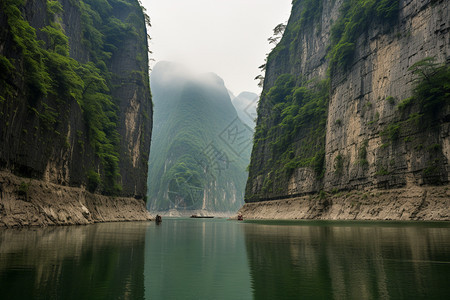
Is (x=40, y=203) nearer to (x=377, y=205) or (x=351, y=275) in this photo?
(x=351, y=275)

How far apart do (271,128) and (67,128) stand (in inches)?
2008

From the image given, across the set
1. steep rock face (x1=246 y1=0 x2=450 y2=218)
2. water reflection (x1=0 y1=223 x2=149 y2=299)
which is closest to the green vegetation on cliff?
steep rock face (x1=246 y1=0 x2=450 y2=218)

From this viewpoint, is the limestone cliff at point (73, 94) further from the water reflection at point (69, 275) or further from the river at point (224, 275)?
the river at point (224, 275)

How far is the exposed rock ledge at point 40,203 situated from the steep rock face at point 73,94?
106cm

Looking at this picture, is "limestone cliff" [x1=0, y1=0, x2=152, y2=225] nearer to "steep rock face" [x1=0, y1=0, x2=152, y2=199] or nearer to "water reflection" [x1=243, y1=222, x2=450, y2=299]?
"steep rock face" [x1=0, y1=0, x2=152, y2=199]

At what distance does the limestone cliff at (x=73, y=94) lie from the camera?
2205 cm

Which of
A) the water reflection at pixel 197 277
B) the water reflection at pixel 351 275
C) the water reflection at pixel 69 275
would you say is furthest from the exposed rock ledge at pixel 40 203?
the water reflection at pixel 351 275

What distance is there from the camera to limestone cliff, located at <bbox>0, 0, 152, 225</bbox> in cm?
2205

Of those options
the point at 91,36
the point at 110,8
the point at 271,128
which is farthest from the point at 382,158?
the point at 110,8

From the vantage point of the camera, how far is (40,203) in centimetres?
2403

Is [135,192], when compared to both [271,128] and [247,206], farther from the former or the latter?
[271,128]

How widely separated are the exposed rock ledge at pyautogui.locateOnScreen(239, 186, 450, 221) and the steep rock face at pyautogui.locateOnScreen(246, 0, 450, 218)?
3.46 ft

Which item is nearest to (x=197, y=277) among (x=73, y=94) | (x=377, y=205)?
(x=73, y=94)

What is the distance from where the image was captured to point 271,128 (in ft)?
251
